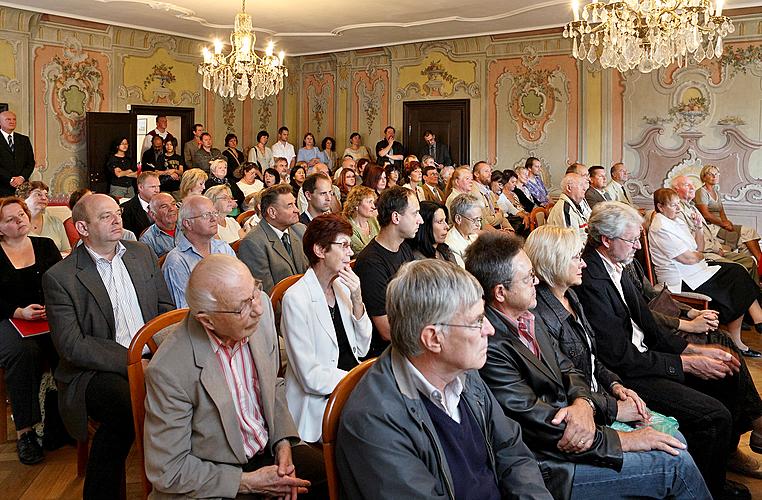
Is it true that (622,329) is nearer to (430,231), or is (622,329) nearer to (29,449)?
(430,231)

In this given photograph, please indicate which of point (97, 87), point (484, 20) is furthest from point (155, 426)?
point (97, 87)

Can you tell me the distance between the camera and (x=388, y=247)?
3.43 m

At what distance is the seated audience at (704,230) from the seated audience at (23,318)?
4.56m

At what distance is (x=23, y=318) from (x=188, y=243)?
81 centimetres

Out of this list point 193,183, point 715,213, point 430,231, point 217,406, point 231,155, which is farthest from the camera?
point 231,155

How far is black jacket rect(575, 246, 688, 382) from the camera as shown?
8.91 ft

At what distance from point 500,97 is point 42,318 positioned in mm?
8728

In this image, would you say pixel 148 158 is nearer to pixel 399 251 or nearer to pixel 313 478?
pixel 399 251

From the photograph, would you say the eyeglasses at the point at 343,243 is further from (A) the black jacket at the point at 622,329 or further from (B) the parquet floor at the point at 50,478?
(B) the parquet floor at the point at 50,478

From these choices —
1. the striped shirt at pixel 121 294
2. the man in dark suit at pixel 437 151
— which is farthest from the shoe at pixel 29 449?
the man in dark suit at pixel 437 151

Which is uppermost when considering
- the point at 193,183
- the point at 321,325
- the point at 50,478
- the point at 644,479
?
the point at 193,183

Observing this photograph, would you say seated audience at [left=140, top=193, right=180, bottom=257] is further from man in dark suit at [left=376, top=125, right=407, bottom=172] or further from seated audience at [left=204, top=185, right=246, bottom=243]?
man in dark suit at [left=376, top=125, right=407, bottom=172]

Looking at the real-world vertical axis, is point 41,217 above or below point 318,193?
below

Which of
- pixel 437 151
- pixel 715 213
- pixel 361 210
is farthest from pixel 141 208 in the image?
pixel 437 151
